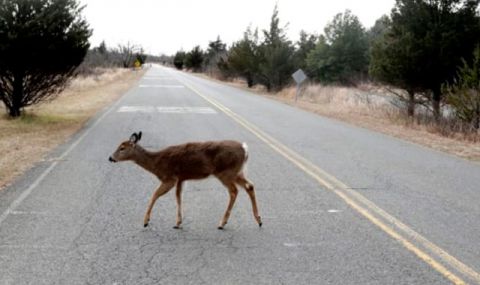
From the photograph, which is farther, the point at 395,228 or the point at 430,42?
the point at 430,42

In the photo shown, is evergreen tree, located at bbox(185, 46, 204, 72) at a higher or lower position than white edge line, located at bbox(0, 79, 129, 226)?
higher

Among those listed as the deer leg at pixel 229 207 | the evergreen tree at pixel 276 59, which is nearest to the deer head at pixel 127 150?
the deer leg at pixel 229 207

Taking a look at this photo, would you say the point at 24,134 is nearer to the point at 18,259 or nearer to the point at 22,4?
the point at 22,4

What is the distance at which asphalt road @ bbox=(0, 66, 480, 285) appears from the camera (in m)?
4.89

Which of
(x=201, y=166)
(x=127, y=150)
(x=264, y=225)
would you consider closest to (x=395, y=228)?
(x=264, y=225)

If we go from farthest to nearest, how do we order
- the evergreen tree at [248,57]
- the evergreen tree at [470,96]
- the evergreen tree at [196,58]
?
the evergreen tree at [196,58] < the evergreen tree at [248,57] < the evergreen tree at [470,96]

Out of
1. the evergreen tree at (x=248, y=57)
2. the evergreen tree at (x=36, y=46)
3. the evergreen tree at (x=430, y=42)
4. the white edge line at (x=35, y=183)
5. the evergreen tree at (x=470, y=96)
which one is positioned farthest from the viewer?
the evergreen tree at (x=248, y=57)

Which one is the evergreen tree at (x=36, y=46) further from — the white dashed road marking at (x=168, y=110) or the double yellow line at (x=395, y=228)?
the double yellow line at (x=395, y=228)

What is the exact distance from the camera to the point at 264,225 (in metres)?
6.39

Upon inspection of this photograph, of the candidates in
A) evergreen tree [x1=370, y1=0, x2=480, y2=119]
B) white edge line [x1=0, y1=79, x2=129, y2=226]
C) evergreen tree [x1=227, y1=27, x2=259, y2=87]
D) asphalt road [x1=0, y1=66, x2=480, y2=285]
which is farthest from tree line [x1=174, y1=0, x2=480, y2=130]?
evergreen tree [x1=227, y1=27, x2=259, y2=87]

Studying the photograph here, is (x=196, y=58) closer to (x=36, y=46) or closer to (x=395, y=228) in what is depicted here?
(x=36, y=46)

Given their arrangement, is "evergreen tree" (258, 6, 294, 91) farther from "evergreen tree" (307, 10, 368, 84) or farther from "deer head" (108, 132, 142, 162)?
"deer head" (108, 132, 142, 162)

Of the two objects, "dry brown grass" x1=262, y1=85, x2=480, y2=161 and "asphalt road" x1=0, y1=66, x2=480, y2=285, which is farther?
"dry brown grass" x1=262, y1=85, x2=480, y2=161

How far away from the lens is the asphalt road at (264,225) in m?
4.89
